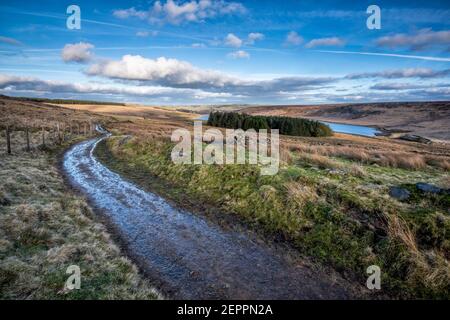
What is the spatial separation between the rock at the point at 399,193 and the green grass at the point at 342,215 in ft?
0.88

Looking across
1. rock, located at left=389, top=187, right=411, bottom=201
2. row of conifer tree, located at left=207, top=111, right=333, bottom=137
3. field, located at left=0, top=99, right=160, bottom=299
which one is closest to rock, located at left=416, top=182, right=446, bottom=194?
rock, located at left=389, top=187, right=411, bottom=201

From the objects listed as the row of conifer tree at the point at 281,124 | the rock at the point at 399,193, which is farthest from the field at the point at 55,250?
the row of conifer tree at the point at 281,124

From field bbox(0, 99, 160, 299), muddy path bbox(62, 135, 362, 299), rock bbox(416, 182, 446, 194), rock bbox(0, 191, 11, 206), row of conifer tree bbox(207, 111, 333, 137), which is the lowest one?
muddy path bbox(62, 135, 362, 299)

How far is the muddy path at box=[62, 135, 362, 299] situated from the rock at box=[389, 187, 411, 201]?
17.0 feet

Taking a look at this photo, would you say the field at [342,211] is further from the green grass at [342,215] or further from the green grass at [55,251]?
the green grass at [55,251]

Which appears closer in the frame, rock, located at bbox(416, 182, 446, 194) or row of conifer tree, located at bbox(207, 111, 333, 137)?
rock, located at bbox(416, 182, 446, 194)

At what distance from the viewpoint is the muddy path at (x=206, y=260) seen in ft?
22.6

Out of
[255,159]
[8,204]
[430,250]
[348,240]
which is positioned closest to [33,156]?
[8,204]

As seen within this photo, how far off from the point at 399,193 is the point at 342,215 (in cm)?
304

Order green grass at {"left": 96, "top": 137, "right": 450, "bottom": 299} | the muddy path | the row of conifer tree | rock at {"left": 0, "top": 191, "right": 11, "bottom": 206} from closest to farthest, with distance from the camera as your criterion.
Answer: the muddy path
green grass at {"left": 96, "top": 137, "right": 450, "bottom": 299}
rock at {"left": 0, "top": 191, "right": 11, "bottom": 206}
the row of conifer tree

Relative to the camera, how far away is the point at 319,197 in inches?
441

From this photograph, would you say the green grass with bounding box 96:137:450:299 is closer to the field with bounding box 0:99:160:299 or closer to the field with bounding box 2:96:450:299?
the field with bounding box 2:96:450:299

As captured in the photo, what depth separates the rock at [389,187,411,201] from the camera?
10754 millimetres
